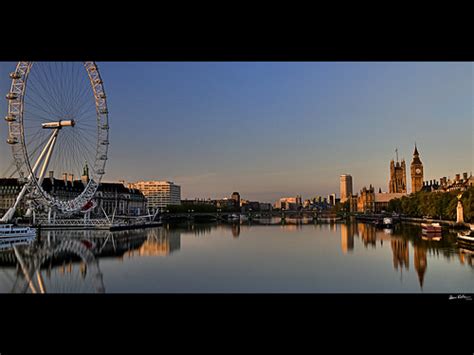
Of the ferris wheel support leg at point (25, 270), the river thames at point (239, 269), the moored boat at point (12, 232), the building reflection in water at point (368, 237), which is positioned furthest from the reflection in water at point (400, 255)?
the moored boat at point (12, 232)

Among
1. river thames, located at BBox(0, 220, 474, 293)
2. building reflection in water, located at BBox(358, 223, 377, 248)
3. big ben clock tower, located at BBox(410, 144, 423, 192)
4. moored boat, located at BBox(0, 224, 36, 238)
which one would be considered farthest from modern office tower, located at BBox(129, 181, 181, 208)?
river thames, located at BBox(0, 220, 474, 293)

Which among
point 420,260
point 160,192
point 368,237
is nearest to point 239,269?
point 420,260

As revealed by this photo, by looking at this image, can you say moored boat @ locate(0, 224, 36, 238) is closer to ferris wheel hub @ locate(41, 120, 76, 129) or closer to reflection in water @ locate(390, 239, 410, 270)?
ferris wheel hub @ locate(41, 120, 76, 129)
